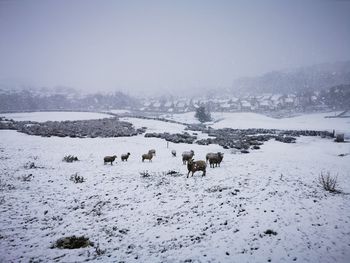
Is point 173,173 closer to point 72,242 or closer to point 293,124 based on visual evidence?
point 72,242

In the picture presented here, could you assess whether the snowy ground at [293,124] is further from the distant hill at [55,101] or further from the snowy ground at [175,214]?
the distant hill at [55,101]

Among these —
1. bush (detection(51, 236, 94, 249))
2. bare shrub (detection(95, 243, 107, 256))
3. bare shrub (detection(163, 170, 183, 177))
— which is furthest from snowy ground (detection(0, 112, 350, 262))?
bare shrub (detection(163, 170, 183, 177))

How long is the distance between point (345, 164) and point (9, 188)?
99.6ft

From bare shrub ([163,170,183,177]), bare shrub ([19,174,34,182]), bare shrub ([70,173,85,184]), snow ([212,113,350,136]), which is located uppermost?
bare shrub ([19,174,34,182])

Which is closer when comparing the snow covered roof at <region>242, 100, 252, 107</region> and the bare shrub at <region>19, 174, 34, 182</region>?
the bare shrub at <region>19, 174, 34, 182</region>

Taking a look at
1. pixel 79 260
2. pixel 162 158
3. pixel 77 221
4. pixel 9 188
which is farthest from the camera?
pixel 162 158

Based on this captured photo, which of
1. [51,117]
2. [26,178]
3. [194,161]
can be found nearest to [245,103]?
[51,117]

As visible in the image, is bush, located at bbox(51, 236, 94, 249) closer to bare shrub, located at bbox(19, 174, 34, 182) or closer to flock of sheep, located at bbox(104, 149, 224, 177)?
bare shrub, located at bbox(19, 174, 34, 182)

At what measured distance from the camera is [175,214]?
12.7m

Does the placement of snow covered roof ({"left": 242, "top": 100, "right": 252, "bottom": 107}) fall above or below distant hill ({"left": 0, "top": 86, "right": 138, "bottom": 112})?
below

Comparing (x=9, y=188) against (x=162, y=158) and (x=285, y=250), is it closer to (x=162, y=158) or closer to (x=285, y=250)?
(x=162, y=158)

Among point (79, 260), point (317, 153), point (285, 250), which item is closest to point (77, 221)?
point (79, 260)

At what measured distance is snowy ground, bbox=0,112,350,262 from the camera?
31.1ft

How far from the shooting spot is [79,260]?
920cm
